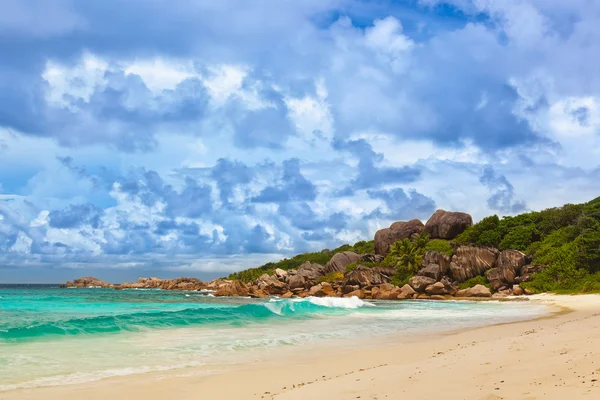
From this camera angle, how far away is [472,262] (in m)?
49.8

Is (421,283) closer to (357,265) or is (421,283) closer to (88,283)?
(357,265)

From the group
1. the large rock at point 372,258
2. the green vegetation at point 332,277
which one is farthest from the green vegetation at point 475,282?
the large rock at point 372,258

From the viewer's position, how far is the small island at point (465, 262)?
42.3m

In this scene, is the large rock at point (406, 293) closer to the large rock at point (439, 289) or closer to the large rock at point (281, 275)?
the large rock at point (439, 289)

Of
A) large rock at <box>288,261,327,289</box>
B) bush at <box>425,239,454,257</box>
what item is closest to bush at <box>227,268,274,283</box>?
large rock at <box>288,261,327,289</box>

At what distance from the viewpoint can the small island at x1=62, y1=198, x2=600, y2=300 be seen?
42281 mm

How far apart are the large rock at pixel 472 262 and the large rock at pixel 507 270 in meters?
1.42

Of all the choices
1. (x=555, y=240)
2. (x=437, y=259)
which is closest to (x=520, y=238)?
(x=555, y=240)

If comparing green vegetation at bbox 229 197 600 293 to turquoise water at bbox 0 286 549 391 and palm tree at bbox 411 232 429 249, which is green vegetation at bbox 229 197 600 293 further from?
turquoise water at bbox 0 286 549 391

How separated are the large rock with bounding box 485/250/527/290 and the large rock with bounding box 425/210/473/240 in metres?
14.2

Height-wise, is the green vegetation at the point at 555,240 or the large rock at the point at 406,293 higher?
the green vegetation at the point at 555,240

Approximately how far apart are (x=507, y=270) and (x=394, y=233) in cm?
2222

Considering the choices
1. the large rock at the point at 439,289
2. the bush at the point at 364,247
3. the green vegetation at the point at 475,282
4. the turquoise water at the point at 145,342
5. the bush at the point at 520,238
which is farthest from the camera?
the bush at the point at 364,247

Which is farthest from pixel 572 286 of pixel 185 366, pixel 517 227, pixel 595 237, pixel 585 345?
pixel 185 366
